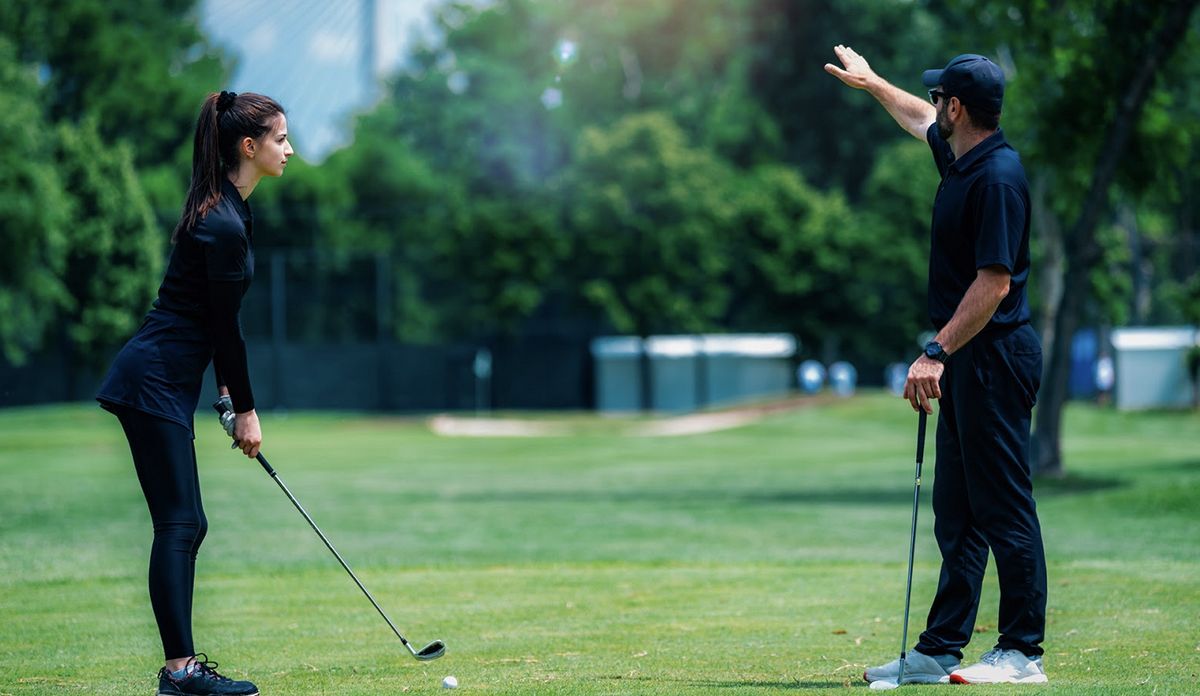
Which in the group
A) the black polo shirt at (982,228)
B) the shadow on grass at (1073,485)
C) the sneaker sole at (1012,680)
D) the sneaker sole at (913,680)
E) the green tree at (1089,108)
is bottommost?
the shadow on grass at (1073,485)

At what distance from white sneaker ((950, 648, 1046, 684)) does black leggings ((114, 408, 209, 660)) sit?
2702 mm

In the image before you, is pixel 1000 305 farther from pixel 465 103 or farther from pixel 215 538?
pixel 465 103

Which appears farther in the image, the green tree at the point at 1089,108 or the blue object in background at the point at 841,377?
the blue object in background at the point at 841,377

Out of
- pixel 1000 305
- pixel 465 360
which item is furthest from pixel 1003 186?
pixel 465 360

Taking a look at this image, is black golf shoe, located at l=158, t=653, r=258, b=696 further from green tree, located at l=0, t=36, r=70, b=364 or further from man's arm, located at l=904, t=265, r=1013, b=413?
green tree, located at l=0, t=36, r=70, b=364

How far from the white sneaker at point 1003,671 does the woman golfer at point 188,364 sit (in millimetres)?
2490

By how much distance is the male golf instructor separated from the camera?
16.2 ft

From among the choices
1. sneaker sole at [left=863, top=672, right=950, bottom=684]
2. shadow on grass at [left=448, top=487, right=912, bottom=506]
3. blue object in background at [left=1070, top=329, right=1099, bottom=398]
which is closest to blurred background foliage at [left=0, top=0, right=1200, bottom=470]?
blue object in background at [left=1070, top=329, right=1099, bottom=398]

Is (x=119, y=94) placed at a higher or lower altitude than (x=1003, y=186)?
higher

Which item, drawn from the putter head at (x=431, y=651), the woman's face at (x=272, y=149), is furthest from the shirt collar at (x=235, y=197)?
the putter head at (x=431, y=651)

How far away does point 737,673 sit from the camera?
17.9 feet

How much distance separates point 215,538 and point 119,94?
4609 centimetres

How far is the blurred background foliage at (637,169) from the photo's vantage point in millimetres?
18406

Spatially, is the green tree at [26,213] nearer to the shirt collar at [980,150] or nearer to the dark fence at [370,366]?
the dark fence at [370,366]
